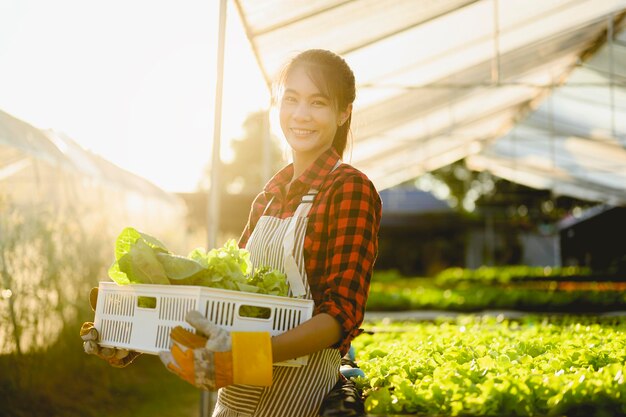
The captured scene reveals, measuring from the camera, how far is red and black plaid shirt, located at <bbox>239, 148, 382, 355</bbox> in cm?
175

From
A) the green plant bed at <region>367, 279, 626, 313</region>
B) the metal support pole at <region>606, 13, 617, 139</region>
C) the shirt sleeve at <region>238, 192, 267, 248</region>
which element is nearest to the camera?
the shirt sleeve at <region>238, 192, 267, 248</region>

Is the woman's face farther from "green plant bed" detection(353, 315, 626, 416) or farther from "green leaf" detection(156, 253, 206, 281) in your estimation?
"green plant bed" detection(353, 315, 626, 416)

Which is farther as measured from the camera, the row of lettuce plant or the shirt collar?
the row of lettuce plant

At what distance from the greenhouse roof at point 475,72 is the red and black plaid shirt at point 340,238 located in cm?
43

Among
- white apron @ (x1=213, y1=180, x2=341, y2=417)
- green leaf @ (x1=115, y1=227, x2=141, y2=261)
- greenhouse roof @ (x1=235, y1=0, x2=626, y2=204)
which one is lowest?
white apron @ (x1=213, y1=180, x2=341, y2=417)

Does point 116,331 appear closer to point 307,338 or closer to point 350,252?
point 307,338

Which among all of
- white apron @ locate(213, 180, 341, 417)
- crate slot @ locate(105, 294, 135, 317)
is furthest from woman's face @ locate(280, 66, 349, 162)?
crate slot @ locate(105, 294, 135, 317)

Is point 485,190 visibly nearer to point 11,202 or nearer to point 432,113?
point 432,113

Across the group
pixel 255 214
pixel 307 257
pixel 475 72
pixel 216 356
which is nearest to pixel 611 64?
pixel 475 72

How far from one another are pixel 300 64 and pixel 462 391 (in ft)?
3.20

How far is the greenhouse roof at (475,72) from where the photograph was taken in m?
5.91

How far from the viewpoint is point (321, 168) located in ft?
6.72

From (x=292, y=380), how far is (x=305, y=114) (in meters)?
0.72

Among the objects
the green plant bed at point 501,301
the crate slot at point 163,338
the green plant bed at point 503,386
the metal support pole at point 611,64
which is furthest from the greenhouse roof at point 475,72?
the green plant bed at point 501,301
